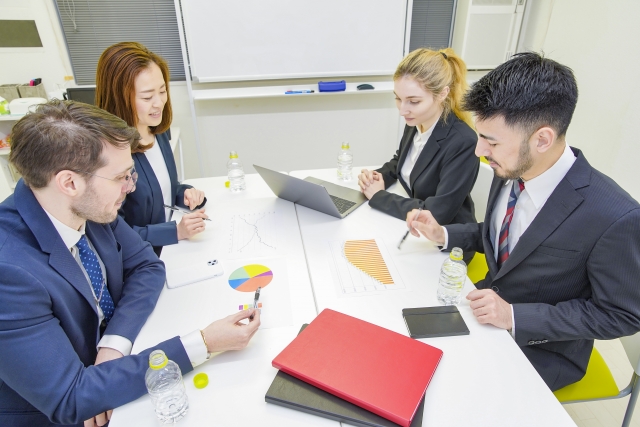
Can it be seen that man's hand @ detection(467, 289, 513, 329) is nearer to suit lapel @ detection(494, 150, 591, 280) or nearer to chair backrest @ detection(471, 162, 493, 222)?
suit lapel @ detection(494, 150, 591, 280)

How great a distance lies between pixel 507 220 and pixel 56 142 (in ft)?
4.41

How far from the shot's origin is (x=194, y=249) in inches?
59.1

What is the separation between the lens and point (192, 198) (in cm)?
183

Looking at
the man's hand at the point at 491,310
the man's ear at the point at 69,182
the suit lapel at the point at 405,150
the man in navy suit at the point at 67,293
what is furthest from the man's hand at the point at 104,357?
the suit lapel at the point at 405,150

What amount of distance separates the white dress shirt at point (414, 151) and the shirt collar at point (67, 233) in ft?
4.81

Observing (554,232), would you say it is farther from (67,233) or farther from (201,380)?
(67,233)

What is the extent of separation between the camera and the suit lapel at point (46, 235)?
94cm

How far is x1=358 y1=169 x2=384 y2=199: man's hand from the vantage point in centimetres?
185

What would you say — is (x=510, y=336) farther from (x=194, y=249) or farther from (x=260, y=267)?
(x=194, y=249)

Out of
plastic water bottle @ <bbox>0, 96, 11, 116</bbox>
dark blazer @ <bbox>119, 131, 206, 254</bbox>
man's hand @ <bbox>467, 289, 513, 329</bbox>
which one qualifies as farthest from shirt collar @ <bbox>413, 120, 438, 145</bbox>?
plastic water bottle @ <bbox>0, 96, 11, 116</bbox>

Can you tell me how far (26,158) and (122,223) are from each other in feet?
1.44

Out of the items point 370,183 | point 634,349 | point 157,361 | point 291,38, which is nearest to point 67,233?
point 157,361

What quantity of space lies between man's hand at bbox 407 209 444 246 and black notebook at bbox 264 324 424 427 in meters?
0.70

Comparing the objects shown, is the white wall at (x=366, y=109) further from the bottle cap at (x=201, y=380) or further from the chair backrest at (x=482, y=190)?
the bottle cap at (x=201, y=380)
